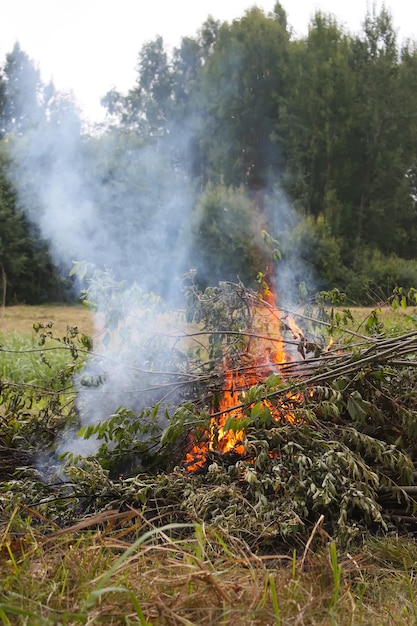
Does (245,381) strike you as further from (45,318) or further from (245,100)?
(245,100)

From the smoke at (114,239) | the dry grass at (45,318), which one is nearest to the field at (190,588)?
the smoke at (114,239)

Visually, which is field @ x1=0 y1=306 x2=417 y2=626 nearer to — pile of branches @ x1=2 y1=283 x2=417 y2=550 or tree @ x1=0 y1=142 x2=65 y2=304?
pile of branches @ x1=2 y1=283 x2=417 y2=550

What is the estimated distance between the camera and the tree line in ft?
44.7

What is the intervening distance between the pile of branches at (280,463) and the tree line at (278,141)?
9331 millimetres

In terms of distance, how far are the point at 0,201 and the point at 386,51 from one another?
53.8 ft

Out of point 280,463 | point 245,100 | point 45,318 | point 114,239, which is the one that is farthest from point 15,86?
point 280,463

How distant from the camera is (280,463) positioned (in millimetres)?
2385

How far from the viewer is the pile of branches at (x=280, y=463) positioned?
7.39ft

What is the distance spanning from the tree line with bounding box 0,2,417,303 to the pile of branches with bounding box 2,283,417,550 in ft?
30.6

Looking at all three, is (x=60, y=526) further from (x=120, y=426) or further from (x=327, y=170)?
(x=327, y=170)

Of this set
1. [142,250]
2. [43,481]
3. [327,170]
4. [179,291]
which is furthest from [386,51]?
[43,481]

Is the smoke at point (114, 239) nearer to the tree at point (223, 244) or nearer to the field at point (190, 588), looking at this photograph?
the field at point (190, 588)

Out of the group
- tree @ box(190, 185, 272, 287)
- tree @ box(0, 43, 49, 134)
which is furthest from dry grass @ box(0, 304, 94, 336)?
tree @ box(0, 43, 49, 134)

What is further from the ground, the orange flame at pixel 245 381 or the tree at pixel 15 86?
the tree at pixel 15 86
